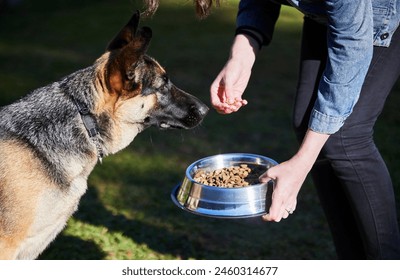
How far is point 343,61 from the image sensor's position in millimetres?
2910

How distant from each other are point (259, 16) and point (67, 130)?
117 cm

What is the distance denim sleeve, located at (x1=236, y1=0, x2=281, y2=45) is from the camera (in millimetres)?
3619

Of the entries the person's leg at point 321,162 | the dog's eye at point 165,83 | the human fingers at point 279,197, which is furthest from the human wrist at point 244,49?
the human fingers at point 279,197

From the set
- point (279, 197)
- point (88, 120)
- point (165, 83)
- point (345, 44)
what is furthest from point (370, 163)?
point (88, 120)

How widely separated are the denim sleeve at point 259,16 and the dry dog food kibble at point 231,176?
2.26 ft

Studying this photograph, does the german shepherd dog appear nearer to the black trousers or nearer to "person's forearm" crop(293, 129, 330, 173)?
the black trousers

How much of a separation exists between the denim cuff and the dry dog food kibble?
46 centimetres

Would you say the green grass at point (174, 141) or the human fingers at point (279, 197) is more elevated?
the human fingers at point (279, 197)

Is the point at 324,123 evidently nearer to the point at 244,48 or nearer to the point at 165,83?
the point at 244,48

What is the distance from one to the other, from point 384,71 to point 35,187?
5.93 ft

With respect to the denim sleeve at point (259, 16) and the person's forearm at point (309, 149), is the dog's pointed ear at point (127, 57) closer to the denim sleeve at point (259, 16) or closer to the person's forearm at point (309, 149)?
the denim sleeve at point (259, 16)

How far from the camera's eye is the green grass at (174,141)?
5.02m

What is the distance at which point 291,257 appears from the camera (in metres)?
4.85

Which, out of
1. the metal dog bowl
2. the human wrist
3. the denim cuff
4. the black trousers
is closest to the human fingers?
the metal dog bowl
